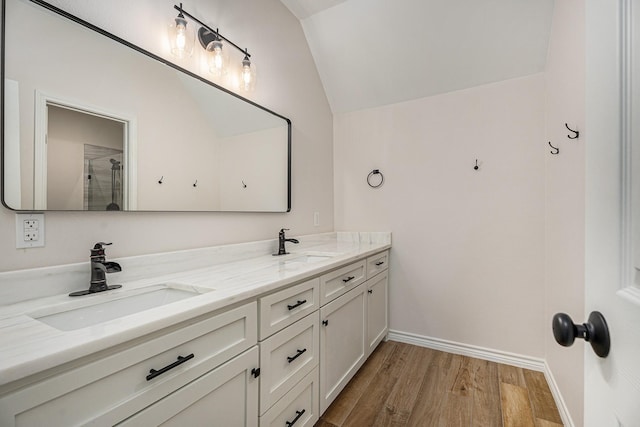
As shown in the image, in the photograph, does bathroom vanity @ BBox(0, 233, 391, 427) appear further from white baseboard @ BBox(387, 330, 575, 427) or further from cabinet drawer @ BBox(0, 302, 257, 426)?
white baseboard @ BBox(387, 330, 575, 427)

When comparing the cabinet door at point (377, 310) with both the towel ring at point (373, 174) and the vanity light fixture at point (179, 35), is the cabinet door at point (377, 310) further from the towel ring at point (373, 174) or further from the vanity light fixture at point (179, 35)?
the vanity light fixture at point (179, 35)

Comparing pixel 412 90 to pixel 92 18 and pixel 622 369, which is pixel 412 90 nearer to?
pixel 92 18

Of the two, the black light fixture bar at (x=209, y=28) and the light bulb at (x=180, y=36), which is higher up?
the black light fixture bar at (x=209, y=28)

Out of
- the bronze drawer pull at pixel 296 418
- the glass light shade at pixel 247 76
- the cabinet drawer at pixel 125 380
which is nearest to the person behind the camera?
the cabinet drawer at pixel 125 380

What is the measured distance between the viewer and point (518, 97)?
7.00ft

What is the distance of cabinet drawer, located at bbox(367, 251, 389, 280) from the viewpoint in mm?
2156

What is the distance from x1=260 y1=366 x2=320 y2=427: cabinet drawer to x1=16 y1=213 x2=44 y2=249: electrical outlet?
3.34 ft

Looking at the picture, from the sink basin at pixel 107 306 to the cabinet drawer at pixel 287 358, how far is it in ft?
1.20

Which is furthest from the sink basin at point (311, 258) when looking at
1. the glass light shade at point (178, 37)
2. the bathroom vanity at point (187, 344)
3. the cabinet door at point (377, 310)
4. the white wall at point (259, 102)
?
the glass light shade at point (178, 37)

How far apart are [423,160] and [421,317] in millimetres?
1348

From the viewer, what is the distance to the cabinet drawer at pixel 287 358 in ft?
3.65

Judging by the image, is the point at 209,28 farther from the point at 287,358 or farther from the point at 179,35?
the point at 287,358

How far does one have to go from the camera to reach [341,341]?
173cm

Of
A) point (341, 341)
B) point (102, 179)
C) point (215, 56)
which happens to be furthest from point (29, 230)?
point (341, 341)
